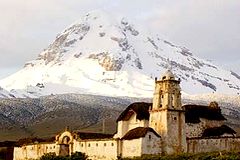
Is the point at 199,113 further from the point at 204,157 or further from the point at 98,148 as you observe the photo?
the point at 204,157

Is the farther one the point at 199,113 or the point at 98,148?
the point at 199,113

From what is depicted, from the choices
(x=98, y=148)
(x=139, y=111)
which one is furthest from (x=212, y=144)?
(x=98, y=148)

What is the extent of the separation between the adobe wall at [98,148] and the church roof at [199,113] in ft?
37.4

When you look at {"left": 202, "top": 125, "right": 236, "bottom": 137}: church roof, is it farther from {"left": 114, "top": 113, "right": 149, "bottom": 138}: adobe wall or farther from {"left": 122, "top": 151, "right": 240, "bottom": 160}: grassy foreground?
{"left": 122, "top": 151, "right": 240, "bottom": 160}: grassy foreground

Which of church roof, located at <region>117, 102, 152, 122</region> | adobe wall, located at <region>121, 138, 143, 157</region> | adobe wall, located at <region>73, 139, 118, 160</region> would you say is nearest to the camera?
adobe wall, located at <region>121, 138, 143, 157</region>

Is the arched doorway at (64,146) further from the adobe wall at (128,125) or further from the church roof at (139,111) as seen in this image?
the church roof at (139,111)

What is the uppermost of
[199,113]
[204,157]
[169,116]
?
[199,113]

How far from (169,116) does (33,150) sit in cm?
2268

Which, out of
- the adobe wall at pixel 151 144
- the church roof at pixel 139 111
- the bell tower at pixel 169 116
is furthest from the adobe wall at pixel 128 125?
the adobe wall at pixel 151 144

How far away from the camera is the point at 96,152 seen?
8381cm

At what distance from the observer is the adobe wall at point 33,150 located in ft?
299

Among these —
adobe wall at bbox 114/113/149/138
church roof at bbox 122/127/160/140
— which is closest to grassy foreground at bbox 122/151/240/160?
church roof at bbox 122/127/160/140

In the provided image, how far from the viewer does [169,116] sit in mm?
80312

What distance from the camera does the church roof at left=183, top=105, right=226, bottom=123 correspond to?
3467 inches
